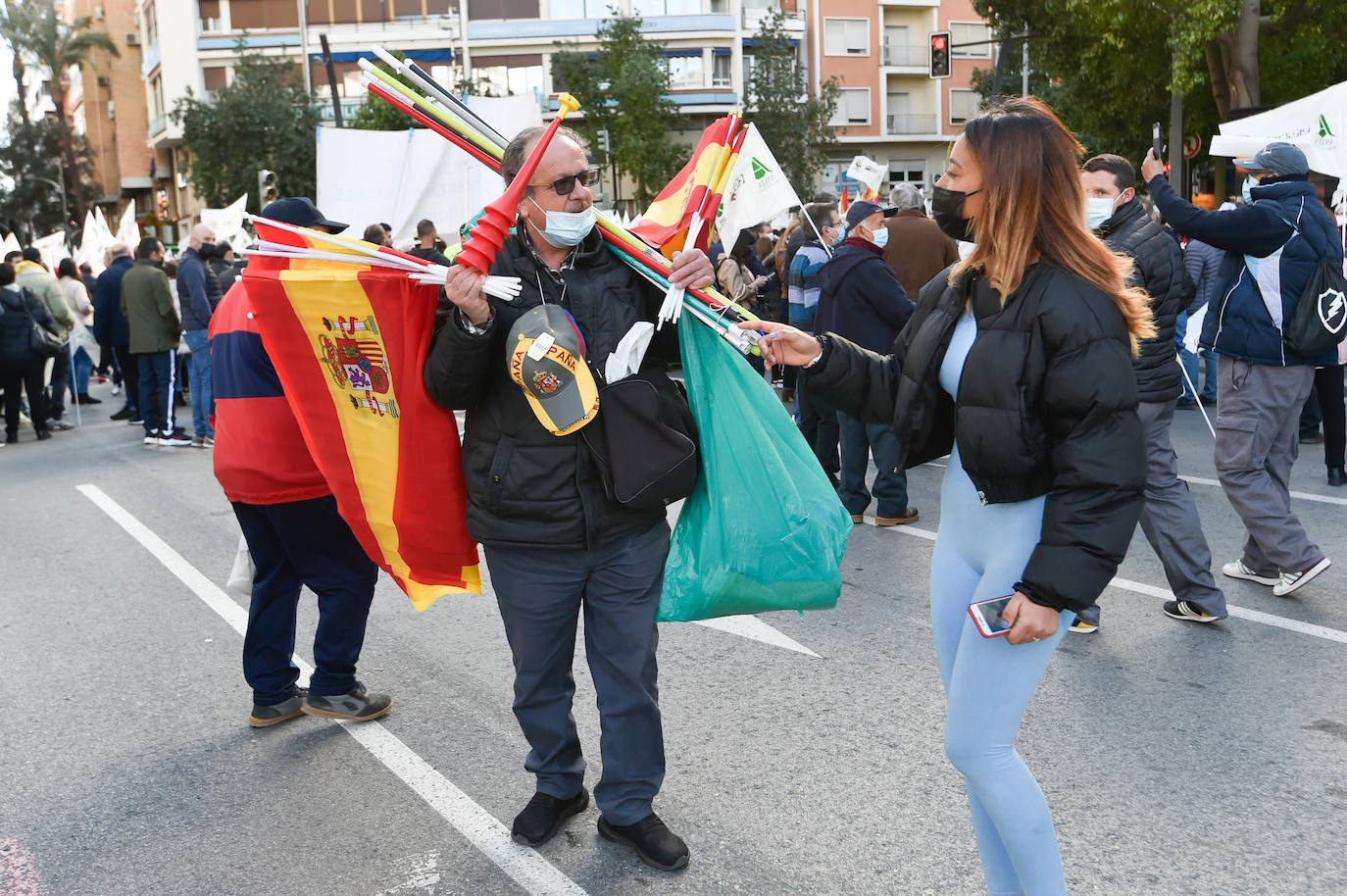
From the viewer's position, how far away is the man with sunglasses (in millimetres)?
3162

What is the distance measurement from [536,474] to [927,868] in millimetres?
1480

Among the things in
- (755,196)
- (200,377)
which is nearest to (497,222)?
(755,196)

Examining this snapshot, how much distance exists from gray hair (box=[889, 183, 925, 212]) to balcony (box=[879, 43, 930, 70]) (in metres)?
54.9

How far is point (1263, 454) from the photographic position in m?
5.63

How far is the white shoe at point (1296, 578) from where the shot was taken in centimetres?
545

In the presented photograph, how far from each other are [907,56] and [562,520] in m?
61.4

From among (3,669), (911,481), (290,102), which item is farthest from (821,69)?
(3,669)

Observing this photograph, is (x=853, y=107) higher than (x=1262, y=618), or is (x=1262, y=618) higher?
(x=853, y=107)

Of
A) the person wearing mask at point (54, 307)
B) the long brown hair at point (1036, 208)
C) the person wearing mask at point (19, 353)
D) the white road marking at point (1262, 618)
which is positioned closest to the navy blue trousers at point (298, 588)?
the long brown hair at point (1036, 208)

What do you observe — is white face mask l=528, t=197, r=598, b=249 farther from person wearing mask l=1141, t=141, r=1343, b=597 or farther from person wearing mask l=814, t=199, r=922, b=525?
person wearing mask l=814, t=199, r=922, b=525

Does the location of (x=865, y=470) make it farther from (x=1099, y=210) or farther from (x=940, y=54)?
(x=940, y=54)

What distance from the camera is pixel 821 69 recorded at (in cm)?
5834

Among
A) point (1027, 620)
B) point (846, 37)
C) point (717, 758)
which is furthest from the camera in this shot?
point (846, 37)

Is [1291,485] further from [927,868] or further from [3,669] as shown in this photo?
[3,669]
